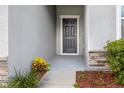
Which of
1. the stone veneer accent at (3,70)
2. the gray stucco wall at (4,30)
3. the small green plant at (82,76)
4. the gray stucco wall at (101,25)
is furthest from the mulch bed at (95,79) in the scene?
the gray stucco wall at (4,30)

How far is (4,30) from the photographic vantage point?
6719 mm

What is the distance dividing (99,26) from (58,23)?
6.46 metres

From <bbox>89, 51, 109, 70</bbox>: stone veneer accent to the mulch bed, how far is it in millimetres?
289

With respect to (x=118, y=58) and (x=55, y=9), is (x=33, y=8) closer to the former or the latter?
(x=118, y=58)

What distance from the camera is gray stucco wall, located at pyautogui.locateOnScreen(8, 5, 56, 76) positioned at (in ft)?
23.1

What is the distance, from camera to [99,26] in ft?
30.4

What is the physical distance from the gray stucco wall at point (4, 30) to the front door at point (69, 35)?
8.94m

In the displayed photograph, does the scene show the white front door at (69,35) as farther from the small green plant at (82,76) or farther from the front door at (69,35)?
the small green plant at (82,76)

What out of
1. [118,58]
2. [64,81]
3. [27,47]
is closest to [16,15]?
[27,47]

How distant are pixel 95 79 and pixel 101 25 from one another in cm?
226

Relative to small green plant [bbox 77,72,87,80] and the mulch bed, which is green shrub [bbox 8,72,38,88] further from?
small green plant [bbox 77,72,87,80]

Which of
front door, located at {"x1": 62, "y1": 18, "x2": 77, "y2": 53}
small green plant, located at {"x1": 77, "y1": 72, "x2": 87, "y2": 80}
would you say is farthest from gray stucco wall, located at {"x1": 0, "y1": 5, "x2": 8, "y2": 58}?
front door, located at {"x1": 62, "y1": 18, "x2": 77, "y2": 53}

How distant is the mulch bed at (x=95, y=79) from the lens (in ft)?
23.7

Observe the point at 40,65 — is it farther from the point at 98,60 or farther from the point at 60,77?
the point at 98,60
